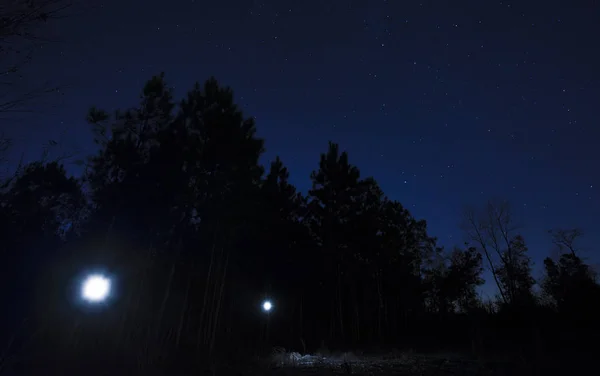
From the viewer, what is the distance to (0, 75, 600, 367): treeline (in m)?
13.3

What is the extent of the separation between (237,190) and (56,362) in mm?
9219

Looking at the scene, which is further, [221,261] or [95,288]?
[221,261]

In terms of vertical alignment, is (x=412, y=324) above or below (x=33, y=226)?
below

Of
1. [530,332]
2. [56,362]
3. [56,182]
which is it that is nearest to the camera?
[56,362]

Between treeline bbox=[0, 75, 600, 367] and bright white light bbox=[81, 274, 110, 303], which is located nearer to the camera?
bright white light bbox=[81, 274, 110, 303]

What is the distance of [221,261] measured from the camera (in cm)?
1883

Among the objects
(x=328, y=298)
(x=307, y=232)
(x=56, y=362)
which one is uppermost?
(x=307, y=232)

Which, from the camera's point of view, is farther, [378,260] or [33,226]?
[378,260]

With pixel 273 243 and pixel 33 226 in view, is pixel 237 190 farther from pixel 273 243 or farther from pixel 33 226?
pixel 33 226

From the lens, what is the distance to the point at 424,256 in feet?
94.8

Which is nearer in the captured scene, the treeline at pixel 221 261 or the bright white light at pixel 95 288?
the bright white light at pixel 95 288

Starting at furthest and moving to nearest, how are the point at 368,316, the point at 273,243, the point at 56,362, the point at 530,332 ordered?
the point at 368,316 → the point at 273,243 → the point at 530,332 → the point at 56,362

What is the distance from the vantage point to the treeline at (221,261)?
13266mm

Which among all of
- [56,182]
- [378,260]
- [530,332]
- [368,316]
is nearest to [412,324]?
[368,316]
